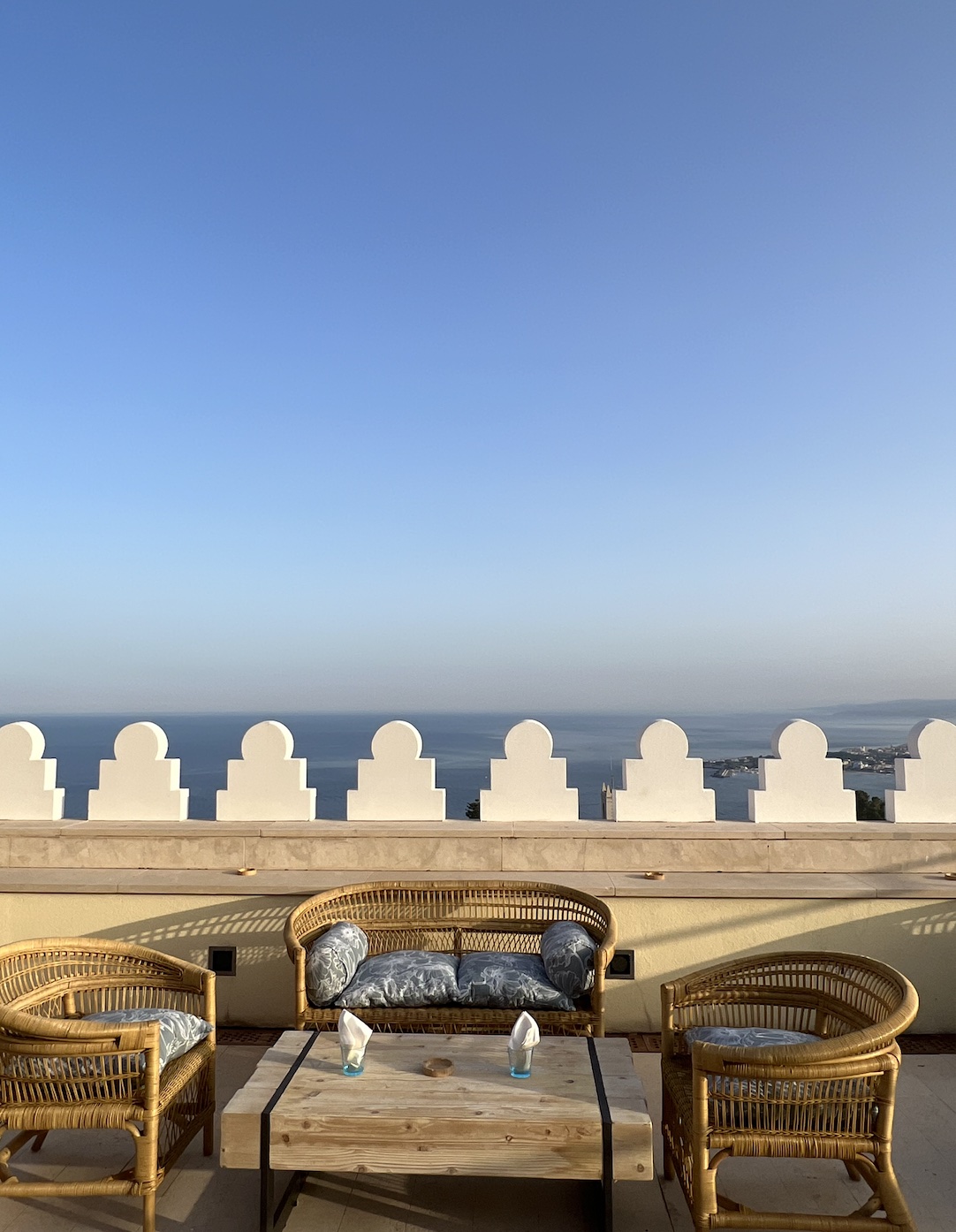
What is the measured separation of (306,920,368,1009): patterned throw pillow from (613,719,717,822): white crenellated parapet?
1.83 metres

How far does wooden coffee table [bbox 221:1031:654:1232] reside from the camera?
6.99 ft

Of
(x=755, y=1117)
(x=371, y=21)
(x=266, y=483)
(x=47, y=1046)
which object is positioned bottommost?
(x=755, y=1117)

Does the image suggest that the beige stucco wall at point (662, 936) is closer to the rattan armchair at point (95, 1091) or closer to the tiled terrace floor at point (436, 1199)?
the tiled terrace floor at point (436, 1199)

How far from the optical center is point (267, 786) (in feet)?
15.3

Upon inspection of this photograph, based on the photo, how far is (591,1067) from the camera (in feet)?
8.24

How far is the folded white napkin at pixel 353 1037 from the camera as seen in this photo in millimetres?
2424

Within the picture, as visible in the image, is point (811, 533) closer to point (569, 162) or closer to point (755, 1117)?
point (569, 162)

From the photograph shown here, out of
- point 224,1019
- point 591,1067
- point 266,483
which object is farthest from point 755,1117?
point 266,483

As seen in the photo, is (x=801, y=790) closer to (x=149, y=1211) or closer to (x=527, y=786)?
(x=527, y=786)

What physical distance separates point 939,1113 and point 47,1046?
3032 millimetres

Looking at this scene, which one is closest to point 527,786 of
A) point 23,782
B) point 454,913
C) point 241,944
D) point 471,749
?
point 454,913

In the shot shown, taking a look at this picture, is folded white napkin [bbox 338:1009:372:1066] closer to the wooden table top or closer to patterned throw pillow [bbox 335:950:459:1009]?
the wooden table top

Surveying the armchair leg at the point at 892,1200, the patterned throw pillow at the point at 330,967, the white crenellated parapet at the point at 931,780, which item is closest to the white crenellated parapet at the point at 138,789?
the patterned throw pillow at the point at 330,967

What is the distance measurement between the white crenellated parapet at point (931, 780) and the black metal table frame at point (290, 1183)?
116 inches
